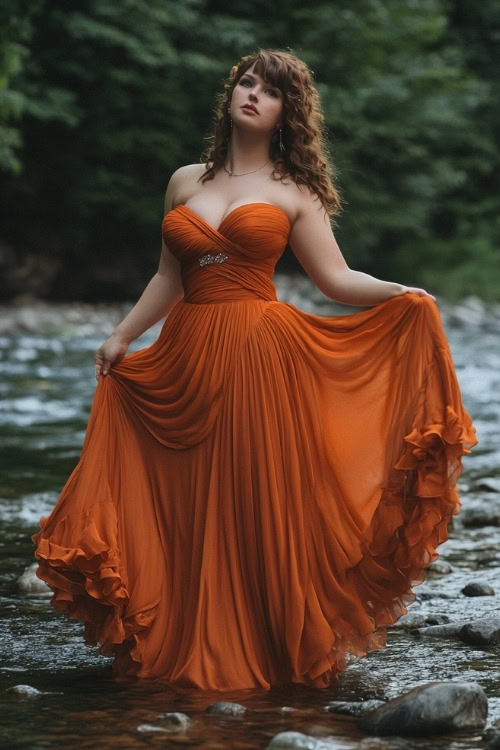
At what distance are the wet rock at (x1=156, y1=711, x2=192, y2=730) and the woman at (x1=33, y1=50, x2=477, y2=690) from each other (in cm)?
42

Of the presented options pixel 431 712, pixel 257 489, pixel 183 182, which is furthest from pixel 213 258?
pixel 431 712

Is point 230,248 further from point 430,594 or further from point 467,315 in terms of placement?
point 467,315

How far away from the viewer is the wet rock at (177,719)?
3583mm

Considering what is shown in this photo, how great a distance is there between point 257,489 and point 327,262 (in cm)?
86

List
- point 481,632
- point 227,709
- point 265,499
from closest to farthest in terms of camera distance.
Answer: point 227,709, point 265,499, point 481,632

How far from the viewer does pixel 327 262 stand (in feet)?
14.4

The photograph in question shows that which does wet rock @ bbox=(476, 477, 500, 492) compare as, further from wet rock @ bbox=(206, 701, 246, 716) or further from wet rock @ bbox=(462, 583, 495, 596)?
wet rock @ bbox=(206, 701, 246, 716)

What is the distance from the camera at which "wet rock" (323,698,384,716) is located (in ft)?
12.3

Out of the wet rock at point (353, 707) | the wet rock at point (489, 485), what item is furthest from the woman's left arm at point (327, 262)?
the wet rock at point (489, 485)

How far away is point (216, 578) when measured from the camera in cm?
423

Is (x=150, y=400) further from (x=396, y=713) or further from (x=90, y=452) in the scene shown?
(x=396, y=713)

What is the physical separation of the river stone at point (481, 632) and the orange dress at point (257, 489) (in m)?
0.47

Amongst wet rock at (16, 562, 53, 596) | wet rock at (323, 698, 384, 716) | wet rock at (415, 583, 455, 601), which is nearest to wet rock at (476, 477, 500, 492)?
wet rock at (415, 583, 455, 601)

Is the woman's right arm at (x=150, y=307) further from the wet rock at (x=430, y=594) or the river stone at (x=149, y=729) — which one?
→ the wet rock at (x=430, y=594)
